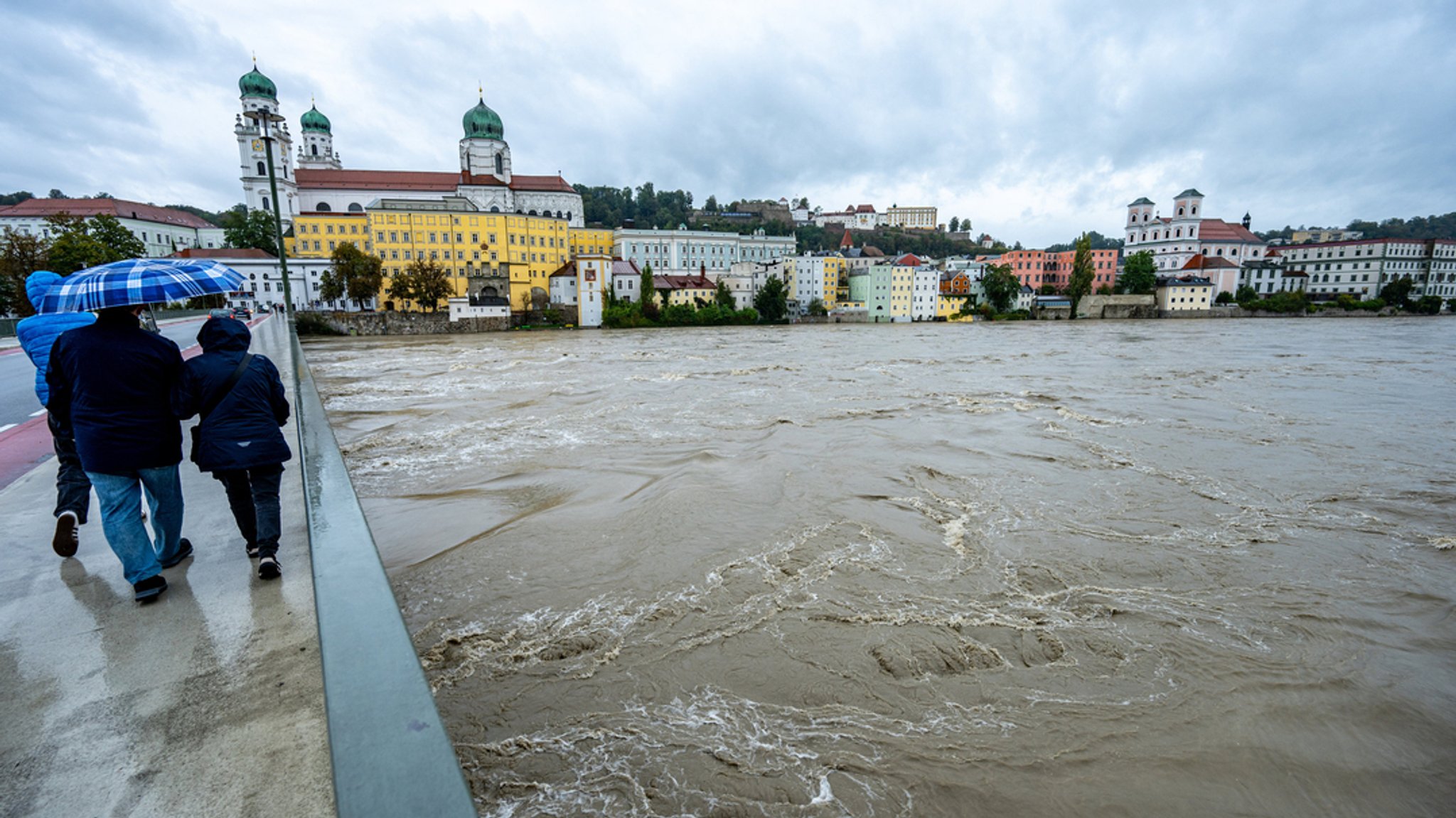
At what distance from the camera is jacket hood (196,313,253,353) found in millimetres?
4125

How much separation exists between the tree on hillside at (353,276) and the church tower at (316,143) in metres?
39.1

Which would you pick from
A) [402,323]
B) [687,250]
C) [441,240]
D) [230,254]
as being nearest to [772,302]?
[687,250]

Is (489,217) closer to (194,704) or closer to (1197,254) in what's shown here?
(194,704)

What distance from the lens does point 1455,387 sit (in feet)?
72.8

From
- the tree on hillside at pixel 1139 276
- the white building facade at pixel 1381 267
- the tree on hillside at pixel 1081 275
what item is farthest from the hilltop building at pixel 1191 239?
the tree on hillside at pixel 1081 275

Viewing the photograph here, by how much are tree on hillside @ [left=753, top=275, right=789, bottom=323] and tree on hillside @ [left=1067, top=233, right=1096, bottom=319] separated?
43112 mm

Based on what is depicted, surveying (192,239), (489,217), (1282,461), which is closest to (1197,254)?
(489,217)

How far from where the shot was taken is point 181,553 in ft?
13.4

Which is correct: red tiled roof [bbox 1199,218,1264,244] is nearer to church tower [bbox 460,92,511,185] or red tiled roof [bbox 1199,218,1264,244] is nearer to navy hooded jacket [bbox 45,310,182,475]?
church tower [bbox 460,92,511,185]

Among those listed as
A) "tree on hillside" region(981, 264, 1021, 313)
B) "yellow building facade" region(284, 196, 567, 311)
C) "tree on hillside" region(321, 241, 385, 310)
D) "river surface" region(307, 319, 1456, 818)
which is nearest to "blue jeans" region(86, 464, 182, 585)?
"river surface" region(307, 319, 1456, 818)

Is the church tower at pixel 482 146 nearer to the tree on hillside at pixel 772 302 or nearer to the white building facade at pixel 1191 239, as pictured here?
the tree on hillside at pixel 772 302

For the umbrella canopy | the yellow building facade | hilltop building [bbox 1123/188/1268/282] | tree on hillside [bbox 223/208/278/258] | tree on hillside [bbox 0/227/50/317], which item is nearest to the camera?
the umbrella canopy

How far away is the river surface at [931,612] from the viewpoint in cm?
426

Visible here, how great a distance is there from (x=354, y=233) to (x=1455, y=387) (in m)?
84.4
